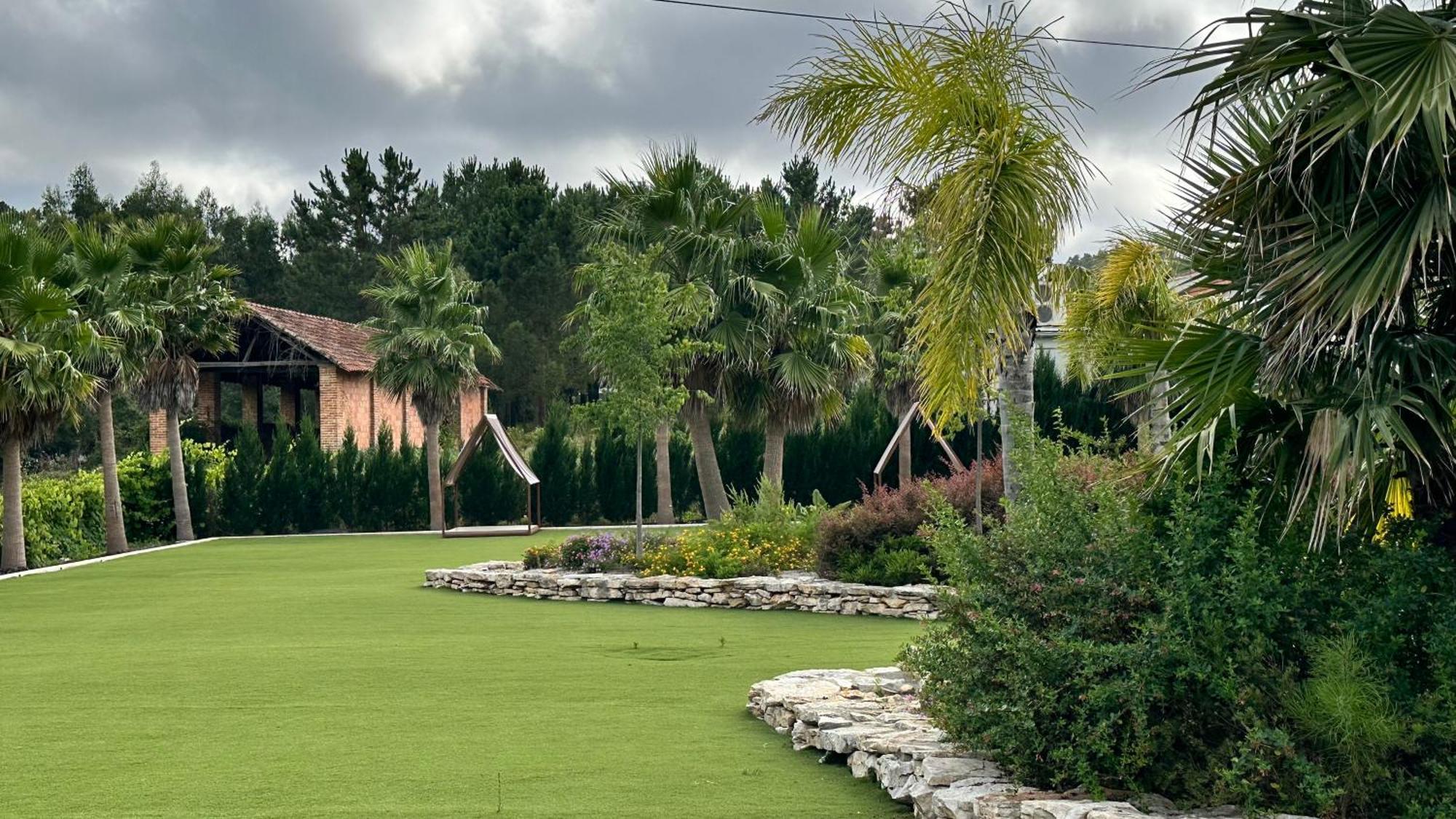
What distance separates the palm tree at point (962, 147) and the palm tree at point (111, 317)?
19.7m

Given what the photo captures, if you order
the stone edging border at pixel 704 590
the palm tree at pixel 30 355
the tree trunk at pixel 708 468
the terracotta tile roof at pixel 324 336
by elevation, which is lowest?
the stone edging border at pixel 704 590

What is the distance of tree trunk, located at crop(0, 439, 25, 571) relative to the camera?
70.9ft

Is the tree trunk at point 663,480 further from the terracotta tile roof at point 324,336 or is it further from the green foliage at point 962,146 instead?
the green foliage at point 962,146

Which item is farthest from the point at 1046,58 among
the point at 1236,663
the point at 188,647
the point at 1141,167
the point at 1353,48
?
the point at 188,647

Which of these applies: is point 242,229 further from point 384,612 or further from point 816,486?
point 384,612

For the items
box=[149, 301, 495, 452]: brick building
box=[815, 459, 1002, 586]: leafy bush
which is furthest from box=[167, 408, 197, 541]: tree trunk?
box=[815, 459, 1002, 586]: leafy bush

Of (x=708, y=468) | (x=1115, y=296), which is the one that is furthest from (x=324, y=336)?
(x=1115, y=296)

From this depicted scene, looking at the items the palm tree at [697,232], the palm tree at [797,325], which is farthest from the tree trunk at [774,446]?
the palm tree at [697,232]

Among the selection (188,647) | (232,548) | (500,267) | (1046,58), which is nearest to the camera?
(1046,58)

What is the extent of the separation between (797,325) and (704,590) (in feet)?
36.4

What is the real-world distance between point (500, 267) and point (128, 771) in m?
43.2

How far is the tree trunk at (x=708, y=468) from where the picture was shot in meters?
27.4

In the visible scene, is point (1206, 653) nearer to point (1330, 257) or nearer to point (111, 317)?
point (1330, 257)

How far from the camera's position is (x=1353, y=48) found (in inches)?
210
